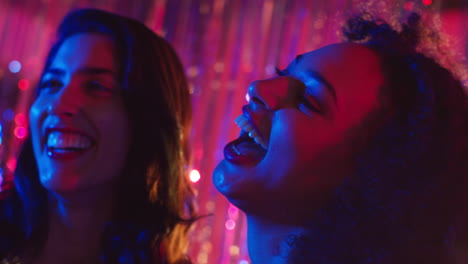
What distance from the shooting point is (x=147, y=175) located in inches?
54.4

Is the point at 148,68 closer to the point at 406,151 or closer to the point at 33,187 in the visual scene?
the point at 33,187

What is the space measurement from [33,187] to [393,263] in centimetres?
106

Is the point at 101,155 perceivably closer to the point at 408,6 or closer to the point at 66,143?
the point at 66,143

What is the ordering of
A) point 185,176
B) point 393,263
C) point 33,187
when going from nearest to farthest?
point 393,263 < point 33,187 < point 185,176

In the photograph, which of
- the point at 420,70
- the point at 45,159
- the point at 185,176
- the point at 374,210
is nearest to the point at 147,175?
the point at 185,176

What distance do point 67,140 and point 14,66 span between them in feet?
8.54

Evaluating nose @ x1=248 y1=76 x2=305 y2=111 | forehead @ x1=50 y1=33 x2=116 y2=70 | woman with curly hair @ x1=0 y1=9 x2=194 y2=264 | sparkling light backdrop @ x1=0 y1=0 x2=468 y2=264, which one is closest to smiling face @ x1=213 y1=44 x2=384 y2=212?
nose @ x1=248 y1=76 x2=305 y2=111

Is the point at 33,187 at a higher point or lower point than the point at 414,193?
lower

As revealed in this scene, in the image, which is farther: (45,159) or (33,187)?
(33,187)

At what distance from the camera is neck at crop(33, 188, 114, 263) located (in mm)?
1270

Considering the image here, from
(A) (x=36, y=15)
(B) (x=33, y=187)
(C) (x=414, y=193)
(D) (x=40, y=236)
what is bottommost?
(D) (x=40, y=236)

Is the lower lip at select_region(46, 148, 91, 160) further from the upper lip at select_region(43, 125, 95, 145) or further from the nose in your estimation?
the nose

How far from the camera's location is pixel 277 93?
974 millimetres

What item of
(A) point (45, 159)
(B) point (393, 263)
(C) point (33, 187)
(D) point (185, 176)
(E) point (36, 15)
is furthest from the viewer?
(E) point (36, 15)
